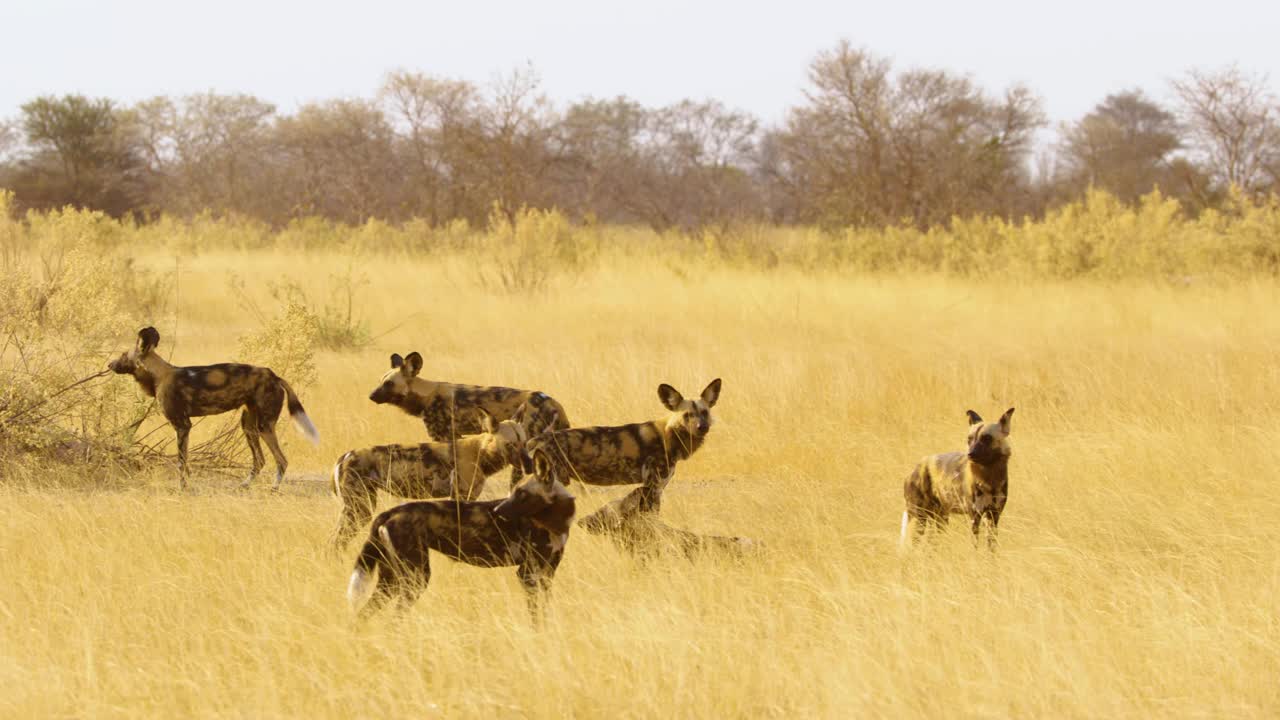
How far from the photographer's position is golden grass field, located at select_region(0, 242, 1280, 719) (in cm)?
371

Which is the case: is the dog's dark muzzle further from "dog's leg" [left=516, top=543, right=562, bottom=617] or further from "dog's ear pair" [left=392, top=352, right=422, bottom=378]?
"dog's ear pair" [left=392, top=352, right=422, bottom=378]

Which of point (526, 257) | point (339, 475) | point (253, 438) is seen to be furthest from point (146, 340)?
point (526, 257)

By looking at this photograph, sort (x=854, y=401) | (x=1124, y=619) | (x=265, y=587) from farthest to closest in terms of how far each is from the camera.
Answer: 1. (x=854, y=401)
2. (x=265, y=587)
3. (x=1124, y=619)

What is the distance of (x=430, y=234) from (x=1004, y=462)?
64.7 ft

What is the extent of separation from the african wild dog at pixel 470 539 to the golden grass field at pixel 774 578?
0.13 metres

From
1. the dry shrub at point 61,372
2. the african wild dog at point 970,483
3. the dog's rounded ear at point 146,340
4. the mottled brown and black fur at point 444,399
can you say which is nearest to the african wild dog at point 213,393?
the dog's rounded ear at point 146,340

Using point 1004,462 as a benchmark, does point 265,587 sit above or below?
below

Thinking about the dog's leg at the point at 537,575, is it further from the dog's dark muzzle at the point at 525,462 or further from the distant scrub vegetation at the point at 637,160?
the distant scrub vegetation at the point at 637,160

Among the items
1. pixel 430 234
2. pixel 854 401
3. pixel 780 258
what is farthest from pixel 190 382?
pixel 430 234

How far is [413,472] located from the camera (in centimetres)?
520

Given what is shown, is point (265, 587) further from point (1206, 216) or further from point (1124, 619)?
point (1206, 216)

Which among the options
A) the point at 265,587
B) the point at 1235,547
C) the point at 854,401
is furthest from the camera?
the point at 854,401

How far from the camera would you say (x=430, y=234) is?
77.6 feet

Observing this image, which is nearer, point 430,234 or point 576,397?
point 576,397
